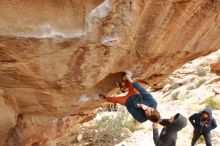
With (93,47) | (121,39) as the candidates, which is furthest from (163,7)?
(93,47)

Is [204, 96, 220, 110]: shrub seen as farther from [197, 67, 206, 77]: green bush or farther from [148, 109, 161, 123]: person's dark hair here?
[148, 109, 161, 123]: person's dark hair

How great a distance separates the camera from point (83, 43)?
4641mm

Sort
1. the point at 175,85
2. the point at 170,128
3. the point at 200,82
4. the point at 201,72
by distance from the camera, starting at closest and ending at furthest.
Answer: the point at 170,128
the point at 200,82
the point at 175,85
the point at 201,72

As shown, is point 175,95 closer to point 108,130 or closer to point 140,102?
point 108,130

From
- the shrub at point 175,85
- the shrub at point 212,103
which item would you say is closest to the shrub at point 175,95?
the shrub at point 212,103

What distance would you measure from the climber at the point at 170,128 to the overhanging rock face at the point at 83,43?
2.49 ft

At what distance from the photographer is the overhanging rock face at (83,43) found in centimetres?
446

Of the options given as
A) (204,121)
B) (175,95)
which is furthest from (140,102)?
(175,95)

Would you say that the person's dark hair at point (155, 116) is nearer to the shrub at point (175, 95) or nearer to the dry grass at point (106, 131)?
the dry grass at point (106, 131)

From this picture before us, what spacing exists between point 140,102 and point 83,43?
130 cm

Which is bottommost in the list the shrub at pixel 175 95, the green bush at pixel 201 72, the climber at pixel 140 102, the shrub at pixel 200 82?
the climber at pixel 140 102

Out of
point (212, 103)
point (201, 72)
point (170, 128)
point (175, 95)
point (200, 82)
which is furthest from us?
point (201, 72)

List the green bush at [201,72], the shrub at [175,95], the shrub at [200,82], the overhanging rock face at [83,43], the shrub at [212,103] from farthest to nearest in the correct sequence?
the green bush at [201,72] → the shrub at [200,82] → the shrub at [175,95] → the shrub at [212,103] → the overhanging rock face at [83,43]

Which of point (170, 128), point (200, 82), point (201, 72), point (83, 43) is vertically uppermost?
point (201, 72)
